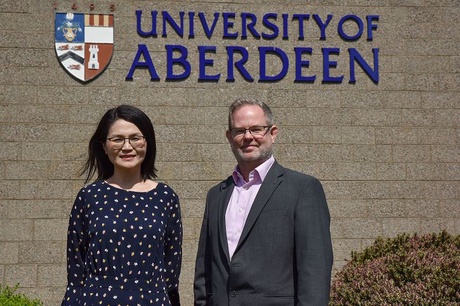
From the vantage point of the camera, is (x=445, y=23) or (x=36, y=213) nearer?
(x=36, y=213)

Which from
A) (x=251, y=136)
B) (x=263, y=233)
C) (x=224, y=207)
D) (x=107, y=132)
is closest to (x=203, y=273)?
(x=224, y=207)

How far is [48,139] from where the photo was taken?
24.2 feet

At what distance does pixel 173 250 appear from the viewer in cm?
382

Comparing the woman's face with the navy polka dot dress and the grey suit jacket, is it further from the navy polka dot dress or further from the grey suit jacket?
the grey suit jacket

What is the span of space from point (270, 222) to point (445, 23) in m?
5.28

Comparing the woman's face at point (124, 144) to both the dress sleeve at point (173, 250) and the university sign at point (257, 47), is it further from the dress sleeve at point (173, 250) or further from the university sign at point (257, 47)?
the university sign at point (257, 47)

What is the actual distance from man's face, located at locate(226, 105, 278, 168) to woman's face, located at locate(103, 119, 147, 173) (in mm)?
506

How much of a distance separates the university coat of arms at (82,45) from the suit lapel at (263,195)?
420cm

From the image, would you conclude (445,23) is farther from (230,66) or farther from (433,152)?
(230,66)

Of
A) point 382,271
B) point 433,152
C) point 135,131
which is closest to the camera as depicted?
point 135,131

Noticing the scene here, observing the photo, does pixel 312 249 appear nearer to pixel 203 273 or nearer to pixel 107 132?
pixel 203 273

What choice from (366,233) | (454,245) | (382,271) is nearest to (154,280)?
(382,271)

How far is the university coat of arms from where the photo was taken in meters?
7.40

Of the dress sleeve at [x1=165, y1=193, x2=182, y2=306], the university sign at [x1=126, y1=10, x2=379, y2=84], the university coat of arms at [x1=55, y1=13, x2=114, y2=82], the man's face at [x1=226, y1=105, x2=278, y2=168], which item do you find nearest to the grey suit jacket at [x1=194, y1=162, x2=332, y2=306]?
the man's face at [x1=226, y1=105, x2=278, y2=168]
